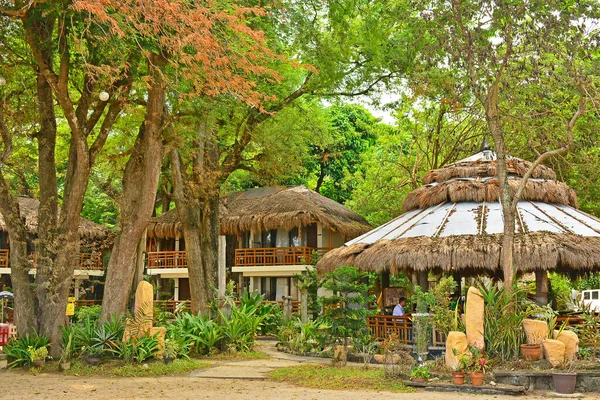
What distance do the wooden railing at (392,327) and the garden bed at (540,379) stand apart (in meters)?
4.13

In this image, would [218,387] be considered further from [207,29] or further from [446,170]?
[446,170]

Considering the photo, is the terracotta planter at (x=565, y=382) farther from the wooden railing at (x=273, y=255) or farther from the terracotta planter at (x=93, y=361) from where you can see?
the wooden railing at (x=273, y=255)

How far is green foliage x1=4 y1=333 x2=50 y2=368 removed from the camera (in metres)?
13.4

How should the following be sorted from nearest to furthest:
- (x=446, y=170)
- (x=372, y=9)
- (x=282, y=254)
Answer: (x=372, y=9), (x=446, y=170), (x=282, y=254)

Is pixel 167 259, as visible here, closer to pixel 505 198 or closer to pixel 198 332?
pixel 198 332

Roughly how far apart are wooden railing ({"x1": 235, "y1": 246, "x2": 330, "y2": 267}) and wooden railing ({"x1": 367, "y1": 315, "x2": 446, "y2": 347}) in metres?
10.2

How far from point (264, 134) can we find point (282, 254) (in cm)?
917

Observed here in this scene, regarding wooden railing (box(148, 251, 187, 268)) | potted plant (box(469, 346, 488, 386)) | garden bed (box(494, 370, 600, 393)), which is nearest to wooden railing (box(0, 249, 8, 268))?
wooden railing (box(148, 251, 187, 268))

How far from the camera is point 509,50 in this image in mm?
12320

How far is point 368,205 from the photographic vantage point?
2603cm

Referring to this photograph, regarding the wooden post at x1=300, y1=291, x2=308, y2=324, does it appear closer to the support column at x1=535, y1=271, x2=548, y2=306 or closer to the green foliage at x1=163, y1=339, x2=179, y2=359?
the green foliage at x1=163, y1=339, x2=179, y2=359

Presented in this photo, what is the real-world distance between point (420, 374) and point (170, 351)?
522 centimetres

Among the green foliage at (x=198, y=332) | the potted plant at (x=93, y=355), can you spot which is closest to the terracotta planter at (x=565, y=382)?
the green foliage at (x=198, y=332)

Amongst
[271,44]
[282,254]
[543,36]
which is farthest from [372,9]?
[282,254]
